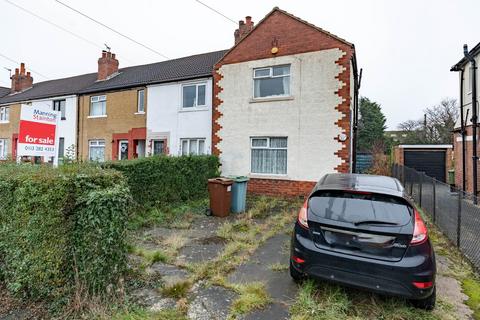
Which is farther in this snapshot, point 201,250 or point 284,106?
point 284,106

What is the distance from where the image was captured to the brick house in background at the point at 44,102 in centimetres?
1833

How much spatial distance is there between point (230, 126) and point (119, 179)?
28.3ft

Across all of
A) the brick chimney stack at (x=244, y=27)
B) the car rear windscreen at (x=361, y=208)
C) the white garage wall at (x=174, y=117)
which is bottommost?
the car rear windscreen at (x=361, y=208)

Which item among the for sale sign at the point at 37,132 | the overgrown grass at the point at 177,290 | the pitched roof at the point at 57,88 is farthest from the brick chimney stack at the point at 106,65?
the overgrown grass at the point at 177,290

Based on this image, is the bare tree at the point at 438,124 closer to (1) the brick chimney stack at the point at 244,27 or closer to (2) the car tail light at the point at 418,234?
(1) the brick chimney stack at the point at 244,27

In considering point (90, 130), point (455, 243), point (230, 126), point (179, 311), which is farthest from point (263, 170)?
point (90, 130)

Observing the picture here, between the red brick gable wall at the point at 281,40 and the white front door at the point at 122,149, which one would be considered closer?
the red brick gable wall at the point at 281,40

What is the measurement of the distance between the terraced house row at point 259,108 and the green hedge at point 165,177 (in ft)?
5.88

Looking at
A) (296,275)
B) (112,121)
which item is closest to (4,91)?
(112,121)

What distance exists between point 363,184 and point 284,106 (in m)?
7.85

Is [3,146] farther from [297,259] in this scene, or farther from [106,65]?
[297,259]

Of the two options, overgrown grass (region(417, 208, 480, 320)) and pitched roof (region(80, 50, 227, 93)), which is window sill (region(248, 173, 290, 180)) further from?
overgrown grass (region(417, 208, 480, 320))

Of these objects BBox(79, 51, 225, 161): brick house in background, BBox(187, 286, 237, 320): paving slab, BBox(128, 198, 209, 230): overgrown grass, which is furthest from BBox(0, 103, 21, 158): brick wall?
BBox(187, 286, 237, 320): paving slab

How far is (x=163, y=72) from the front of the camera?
53.5 feet
